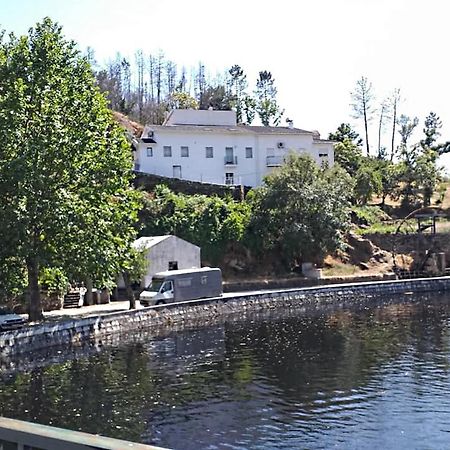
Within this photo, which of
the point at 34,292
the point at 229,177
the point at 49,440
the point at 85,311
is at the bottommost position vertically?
the point at 85,311

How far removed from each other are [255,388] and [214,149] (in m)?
50.5

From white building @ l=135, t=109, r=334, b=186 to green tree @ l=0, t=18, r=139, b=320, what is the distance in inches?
1261

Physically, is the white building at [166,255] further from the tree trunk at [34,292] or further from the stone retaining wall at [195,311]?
the tree trunk at [34,292]

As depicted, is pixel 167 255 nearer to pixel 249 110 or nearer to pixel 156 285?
pixel 156 285

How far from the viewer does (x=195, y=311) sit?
4116 cm

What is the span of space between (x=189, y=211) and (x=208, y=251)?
4.25 metres

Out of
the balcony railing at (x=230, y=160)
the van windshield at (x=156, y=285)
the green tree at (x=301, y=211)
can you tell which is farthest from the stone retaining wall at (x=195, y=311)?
the balcony railing at (x=230, y=160)

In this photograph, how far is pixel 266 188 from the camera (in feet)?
192

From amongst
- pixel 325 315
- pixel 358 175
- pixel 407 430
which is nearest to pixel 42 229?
pixel 325 315

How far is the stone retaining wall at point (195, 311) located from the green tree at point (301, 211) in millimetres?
6508

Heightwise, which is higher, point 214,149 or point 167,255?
point 214,149

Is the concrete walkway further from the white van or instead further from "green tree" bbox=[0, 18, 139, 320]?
"green tree" bbox=[0, 18, 139, 320]

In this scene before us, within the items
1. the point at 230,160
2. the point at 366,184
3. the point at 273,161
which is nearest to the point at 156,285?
the point at 230,160

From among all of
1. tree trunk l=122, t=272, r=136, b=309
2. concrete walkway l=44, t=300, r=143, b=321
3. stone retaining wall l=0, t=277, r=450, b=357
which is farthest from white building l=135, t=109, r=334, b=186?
tree trunk l=122, t=272, r=136, b=309
